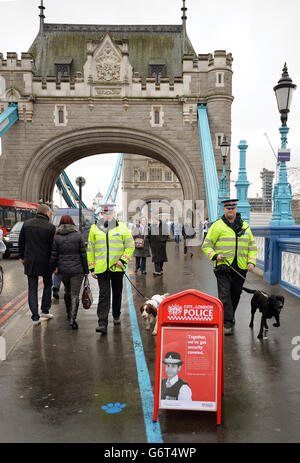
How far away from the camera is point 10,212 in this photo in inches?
742

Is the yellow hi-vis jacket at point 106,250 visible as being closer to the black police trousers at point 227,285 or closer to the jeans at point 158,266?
the black police trousers at point 227,285

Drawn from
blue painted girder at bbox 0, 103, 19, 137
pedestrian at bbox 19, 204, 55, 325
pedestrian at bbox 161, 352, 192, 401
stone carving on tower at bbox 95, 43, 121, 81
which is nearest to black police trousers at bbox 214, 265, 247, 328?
pedestrian at bbox 161, 352, 192, 401

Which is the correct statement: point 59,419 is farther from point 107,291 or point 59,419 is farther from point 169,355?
point 107,291

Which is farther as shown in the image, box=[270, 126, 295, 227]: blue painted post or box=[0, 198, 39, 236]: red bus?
box=[0, 198, 39, 236]: red bus

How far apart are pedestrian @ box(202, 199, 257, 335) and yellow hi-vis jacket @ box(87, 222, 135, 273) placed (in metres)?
1.16

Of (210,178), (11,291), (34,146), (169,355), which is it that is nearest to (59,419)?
(169,355)

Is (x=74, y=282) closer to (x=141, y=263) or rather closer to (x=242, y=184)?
(x=141, y=263)

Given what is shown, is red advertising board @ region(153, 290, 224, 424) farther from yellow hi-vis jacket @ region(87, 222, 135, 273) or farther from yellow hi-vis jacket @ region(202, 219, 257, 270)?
yellow hi-vis jacket @ region(87, 222, 135, 273)

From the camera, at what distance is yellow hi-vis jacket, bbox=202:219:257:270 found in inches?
209

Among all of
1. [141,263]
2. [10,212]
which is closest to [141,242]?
[141,263]

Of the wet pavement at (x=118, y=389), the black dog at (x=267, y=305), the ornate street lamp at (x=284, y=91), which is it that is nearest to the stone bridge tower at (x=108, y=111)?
the ornate street lamp at (x=284, y=91)

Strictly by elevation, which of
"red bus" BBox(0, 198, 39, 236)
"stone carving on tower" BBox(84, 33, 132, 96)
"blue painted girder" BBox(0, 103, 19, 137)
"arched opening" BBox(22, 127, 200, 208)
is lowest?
"red bus" BBox(0, 198, 39, 236)

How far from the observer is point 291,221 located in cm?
920

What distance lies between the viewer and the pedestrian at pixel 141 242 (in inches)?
424
